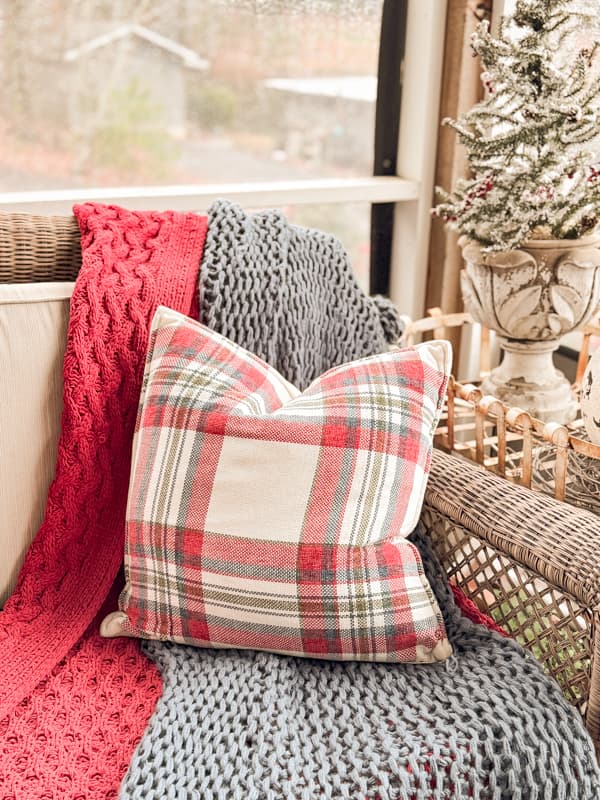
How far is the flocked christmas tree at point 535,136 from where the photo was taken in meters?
1.32

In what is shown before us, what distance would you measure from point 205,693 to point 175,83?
131cm

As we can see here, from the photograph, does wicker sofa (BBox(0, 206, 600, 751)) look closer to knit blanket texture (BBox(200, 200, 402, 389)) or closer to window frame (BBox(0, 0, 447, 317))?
knit blanket texture (BBox(200, 200, 402, 389))

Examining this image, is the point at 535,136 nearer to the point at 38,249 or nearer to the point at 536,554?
the point at 536,554

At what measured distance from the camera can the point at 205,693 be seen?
3.26ft

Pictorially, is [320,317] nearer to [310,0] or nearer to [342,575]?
[342,575]

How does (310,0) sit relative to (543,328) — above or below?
above

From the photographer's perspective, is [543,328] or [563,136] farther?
[543,328]

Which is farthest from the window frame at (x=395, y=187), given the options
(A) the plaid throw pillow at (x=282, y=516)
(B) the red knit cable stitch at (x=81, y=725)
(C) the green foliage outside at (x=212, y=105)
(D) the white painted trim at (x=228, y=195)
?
(B) the red knit cable stitch at (x=81, y=725)

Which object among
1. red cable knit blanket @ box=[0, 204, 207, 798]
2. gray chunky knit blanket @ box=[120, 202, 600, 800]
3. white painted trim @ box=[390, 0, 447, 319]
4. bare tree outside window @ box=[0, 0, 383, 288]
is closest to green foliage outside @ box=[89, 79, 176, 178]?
bare tree outside window @ box=[0, 0, 383, 288]

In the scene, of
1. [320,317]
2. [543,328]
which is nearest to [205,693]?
[320,317]

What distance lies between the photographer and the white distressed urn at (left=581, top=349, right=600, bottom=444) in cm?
123

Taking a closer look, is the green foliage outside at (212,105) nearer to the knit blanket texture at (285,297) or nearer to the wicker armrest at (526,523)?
the knit blanket texture at (285,297)

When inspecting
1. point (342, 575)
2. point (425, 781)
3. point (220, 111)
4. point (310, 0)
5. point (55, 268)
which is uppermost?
point (310, 0)

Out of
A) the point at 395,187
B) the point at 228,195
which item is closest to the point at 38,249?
the point at 228,195
